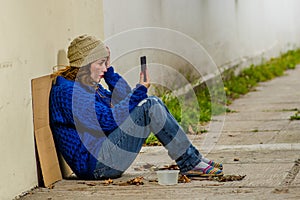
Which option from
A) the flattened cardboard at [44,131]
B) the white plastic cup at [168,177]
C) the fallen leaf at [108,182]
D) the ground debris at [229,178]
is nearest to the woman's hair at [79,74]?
the flattened cardboard at [44,131]

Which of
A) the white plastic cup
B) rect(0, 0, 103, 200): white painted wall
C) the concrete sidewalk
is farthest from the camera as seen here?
the white plastic cup

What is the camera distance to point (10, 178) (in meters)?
5.83

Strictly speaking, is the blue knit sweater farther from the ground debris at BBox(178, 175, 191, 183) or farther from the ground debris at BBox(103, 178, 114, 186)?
the ground debris at BBox(178, 175, 191, 183)

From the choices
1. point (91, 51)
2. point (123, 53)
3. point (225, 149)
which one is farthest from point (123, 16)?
point (91, 51)

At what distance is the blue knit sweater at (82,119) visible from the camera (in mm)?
6375

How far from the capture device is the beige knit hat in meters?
6.62

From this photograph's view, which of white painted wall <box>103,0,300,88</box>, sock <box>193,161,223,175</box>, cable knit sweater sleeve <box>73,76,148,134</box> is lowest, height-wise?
sock <box>193,161,223,175</box>

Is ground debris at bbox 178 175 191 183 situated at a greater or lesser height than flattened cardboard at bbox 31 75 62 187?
lesser

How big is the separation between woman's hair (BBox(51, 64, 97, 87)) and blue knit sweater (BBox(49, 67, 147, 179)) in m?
0.05

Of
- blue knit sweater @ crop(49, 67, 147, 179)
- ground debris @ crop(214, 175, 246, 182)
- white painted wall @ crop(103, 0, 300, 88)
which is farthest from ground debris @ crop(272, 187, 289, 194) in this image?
white painted wall @ crop(103, 0, 300, 88)

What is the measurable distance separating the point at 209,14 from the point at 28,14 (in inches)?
286

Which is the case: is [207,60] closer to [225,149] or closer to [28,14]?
[225,149]

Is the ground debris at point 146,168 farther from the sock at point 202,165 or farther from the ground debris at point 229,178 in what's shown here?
the ground debris at point 229,178

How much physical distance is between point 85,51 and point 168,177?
3.89ft
